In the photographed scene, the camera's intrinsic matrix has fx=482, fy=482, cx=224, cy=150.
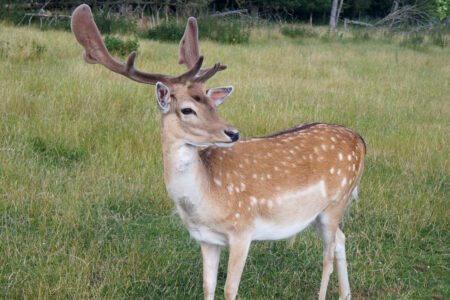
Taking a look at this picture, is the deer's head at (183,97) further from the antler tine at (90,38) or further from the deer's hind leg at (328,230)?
the deer's hind leg at (328,230)

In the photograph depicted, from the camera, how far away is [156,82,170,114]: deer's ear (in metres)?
2.37

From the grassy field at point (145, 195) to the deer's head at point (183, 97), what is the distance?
1131mm

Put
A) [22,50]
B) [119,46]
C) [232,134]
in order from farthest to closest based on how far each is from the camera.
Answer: [119,46] → [22,50] → [232,134]

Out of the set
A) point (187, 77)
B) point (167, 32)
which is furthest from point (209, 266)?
point (167, 32)

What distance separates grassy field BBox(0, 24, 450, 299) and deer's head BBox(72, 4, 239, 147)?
3.71 ft

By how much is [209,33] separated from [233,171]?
466 inches

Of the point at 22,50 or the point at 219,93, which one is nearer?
the point at 219,93

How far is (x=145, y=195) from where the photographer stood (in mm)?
4039

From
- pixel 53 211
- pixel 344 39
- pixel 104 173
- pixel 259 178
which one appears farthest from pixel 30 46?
pixel 344 39

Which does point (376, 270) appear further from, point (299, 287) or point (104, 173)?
point (104, 173)

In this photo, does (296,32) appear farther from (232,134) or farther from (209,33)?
(232,134)

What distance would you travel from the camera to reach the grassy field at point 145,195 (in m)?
3.14

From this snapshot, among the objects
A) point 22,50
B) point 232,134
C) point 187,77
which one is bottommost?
point 22,50

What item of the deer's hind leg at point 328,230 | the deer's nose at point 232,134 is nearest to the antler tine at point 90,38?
the deer's nose at point 232,134
